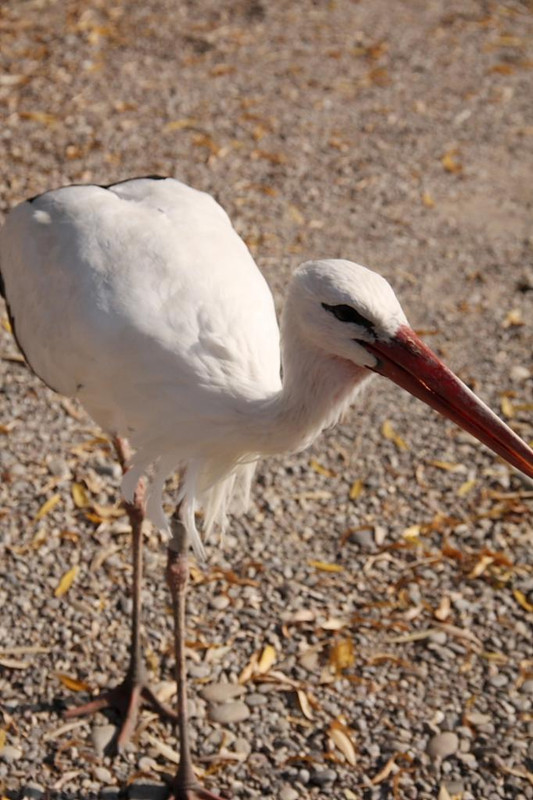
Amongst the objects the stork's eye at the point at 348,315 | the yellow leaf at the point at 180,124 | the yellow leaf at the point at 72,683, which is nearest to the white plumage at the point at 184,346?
the stork's eye at the point at 348,315

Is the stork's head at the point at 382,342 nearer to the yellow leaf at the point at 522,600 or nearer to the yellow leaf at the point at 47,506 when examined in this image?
the yellow leaf at the point at 522,600

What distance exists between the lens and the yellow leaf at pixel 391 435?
214 inches

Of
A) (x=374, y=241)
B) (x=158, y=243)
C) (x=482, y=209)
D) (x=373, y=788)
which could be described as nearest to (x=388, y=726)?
(x=373, y=788)

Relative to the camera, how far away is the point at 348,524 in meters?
5.00

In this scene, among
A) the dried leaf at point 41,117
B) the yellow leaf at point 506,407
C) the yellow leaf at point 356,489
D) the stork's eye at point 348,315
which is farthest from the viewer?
the dried leaf at point 41,117

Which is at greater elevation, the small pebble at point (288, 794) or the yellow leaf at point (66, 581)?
the yellow leaf at point (66, 581)

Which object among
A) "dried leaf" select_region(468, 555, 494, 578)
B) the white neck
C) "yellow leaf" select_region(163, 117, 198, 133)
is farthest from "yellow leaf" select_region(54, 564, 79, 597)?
"yellow leaf" select_region(163, 117, 198, 133)

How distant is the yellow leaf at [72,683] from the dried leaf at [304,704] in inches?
34.1

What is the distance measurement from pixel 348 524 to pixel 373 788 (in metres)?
1.38

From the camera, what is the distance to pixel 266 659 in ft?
14.3

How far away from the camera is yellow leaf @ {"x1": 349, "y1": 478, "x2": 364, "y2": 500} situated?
16.9 ft

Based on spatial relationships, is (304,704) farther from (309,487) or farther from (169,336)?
(169,336)

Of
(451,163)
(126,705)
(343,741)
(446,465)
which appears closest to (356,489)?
(446,465)

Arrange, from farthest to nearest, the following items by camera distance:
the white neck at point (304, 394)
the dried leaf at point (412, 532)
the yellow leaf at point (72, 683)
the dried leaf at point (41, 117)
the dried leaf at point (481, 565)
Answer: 1. the dried leaf at point (41, 117)
2. the dried leaf at point (412, 532)
3. the dried leaf at point (481, 565)
4. the yellow leaf at point (72, 683)
5. the white neck at point (304, 394)
